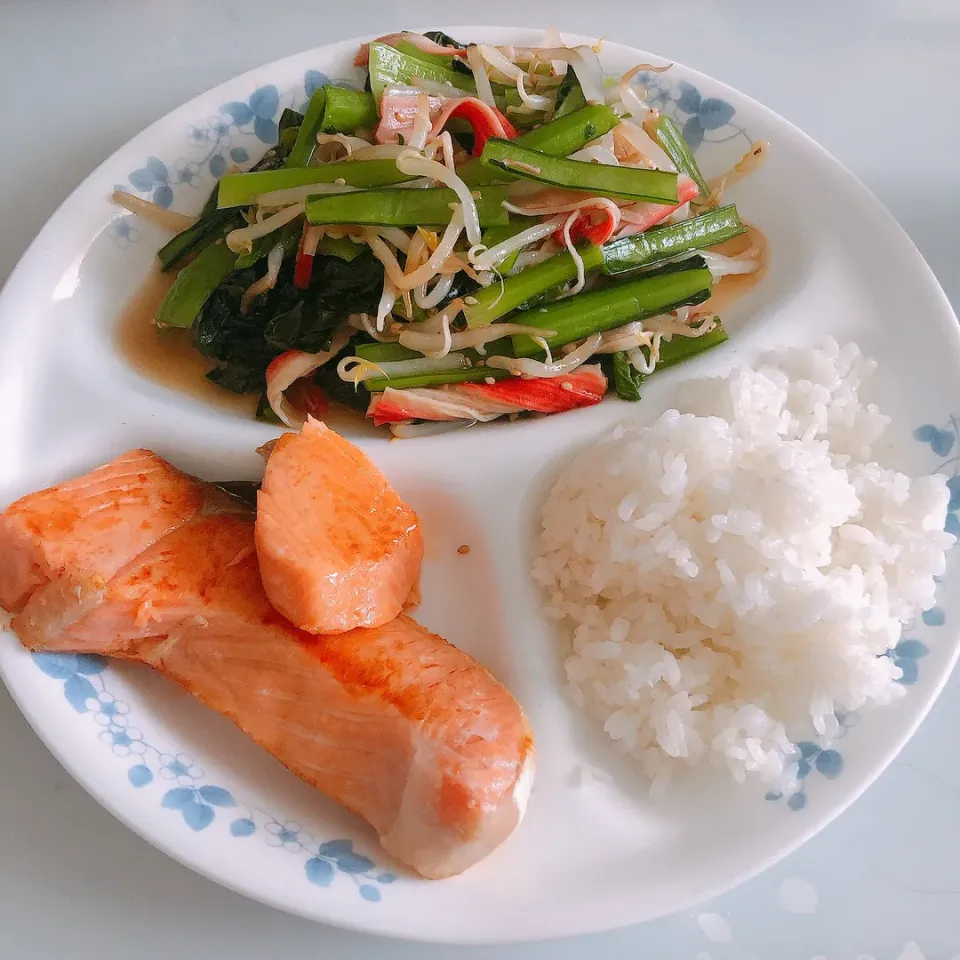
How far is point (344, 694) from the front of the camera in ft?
4.99

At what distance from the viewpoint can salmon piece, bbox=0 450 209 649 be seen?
1.55 m

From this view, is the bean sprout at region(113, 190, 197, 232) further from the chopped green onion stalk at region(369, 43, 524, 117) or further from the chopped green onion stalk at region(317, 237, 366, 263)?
the chopped green onion stalk at region(369, 43, 524, 117)

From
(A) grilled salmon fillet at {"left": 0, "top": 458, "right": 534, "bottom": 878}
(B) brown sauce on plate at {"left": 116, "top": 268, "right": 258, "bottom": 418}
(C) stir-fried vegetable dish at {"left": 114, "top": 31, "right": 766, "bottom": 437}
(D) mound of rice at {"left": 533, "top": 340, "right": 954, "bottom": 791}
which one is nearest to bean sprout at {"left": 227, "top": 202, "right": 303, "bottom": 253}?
(C) stir-fried vegetable dish at {"left": 114, "top": 31, "right": 766, "bottom": 437}

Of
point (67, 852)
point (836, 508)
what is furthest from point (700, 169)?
point (67, 852)

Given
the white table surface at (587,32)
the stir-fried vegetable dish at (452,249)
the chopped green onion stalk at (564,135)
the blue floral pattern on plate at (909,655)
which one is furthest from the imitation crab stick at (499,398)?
the white table surface at (587,32)

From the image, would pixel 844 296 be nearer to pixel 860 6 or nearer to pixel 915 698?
pixel 915 698

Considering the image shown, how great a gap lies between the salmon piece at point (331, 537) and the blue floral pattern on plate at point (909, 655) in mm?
852

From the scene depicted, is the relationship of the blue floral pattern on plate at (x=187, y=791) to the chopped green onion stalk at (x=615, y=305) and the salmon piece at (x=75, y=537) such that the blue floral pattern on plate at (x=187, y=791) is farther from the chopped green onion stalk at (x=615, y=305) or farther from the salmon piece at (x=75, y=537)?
the chopped green onion stalk at (x=615, y=305)

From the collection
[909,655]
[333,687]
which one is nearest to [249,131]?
[333,687]

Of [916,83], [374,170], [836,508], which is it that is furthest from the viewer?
[916,83]

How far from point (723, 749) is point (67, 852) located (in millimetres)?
1342

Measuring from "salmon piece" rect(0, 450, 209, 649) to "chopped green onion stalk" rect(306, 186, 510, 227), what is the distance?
28.1 inches

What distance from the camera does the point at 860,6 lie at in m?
2.97

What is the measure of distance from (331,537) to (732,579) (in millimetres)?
813
